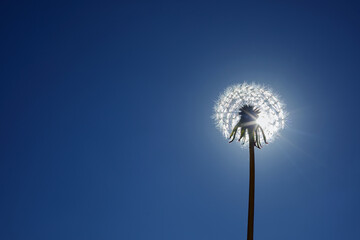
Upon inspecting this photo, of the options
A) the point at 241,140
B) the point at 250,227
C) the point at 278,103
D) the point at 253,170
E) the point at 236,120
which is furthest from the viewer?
the point at 278,103

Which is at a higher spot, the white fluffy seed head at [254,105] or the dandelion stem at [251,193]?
the white fluffy seed head at [254,105]

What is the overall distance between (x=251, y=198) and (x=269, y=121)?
780 centimetres

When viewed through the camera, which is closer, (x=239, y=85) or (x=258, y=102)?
(x=258, y=102)

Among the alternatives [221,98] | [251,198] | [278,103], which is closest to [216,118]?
[221,98]

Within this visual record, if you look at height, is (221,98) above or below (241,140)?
above

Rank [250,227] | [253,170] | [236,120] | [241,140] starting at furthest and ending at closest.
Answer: [236,120]
[241,140]
[253,170]
[250,227]

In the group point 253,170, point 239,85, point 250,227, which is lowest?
point 250,227

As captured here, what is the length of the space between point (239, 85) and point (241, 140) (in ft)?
19.3

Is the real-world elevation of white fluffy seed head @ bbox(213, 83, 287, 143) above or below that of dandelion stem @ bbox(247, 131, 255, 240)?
above

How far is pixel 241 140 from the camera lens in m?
16.3

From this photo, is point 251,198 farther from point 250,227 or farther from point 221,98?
point 221,98

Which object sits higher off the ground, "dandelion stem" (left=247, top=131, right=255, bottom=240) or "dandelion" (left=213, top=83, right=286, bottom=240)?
"dandelion" (left=213, top=83, right=286, bottom=240)

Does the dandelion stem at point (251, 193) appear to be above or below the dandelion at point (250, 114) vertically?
below

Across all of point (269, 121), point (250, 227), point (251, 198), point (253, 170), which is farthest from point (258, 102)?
point (250, 227)
